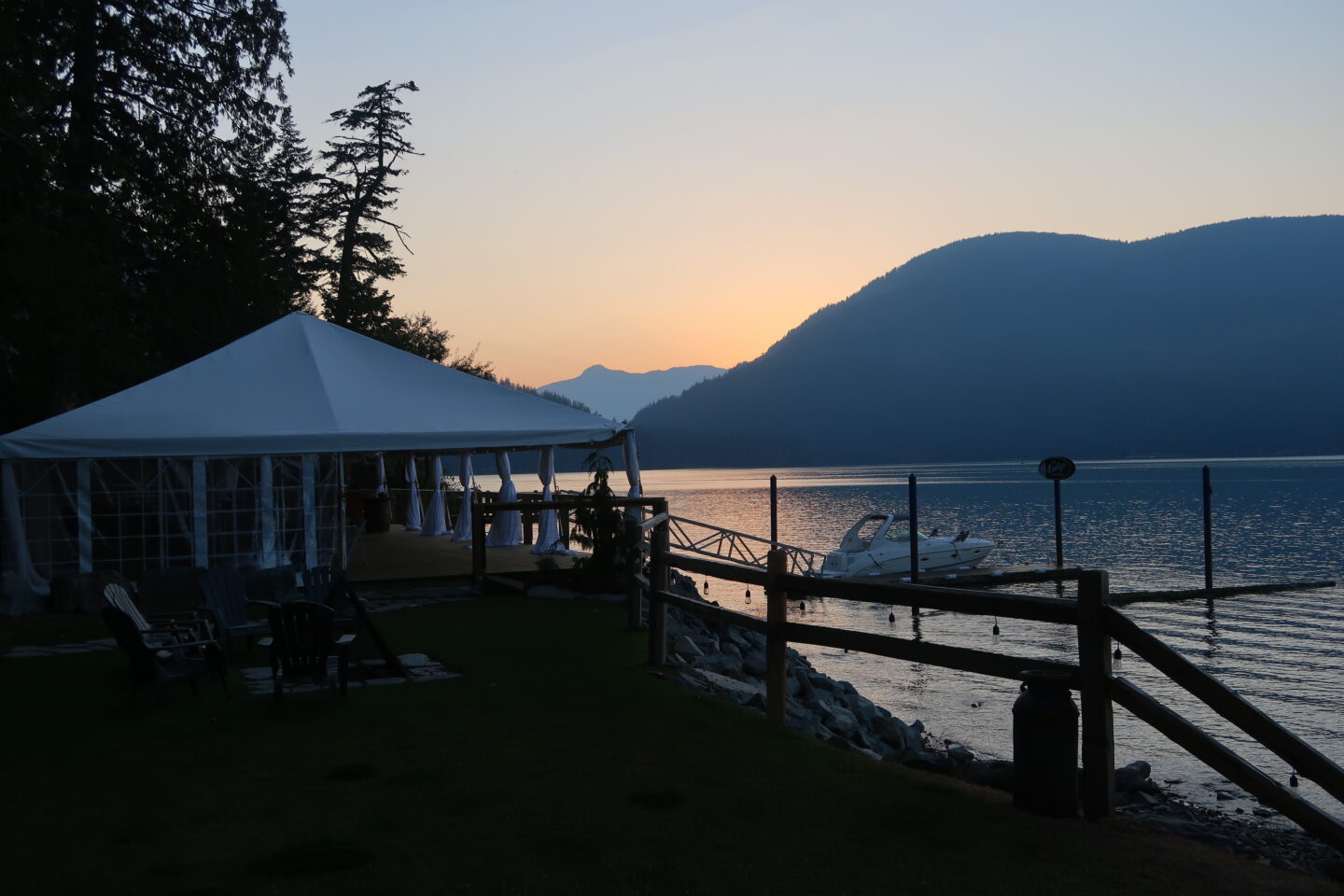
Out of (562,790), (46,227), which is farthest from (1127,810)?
(46,227)

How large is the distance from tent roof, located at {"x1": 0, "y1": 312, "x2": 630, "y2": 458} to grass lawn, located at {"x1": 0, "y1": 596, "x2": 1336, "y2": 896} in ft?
17.3

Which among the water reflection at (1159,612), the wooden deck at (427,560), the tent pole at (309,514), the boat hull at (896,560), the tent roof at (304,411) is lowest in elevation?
the water reflection at (1159,612)

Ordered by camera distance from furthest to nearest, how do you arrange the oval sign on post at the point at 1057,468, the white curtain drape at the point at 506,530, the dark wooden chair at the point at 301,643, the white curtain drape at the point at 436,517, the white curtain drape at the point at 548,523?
1. the oval sign on post at the point at 1057,468
2. the white curtain drape at the point at 436,517
3. the white curtain drape at the point at 506,530
4. the white curtain drape at the point at 548,523
5. the dark wooden chair at the point at 301,643

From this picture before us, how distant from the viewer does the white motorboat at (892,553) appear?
2616 centimetres

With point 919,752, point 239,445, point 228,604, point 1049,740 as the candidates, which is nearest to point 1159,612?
point 919,752

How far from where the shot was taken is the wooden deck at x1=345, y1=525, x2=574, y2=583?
14586 mm

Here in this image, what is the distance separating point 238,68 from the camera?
1956 centimetres

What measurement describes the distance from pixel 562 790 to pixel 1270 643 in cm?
1821

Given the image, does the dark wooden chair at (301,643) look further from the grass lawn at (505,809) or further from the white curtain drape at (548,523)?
the white curtain drape at (548,523)

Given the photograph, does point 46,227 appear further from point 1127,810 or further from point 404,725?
point 1127,810

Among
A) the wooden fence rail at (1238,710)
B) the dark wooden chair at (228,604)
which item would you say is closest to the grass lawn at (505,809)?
the wooden fence rail at (1238,710)

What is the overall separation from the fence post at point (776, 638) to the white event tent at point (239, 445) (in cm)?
732

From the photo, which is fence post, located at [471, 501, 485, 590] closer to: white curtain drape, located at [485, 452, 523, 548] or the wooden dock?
white curtain drape, located at [485, 452, 523, 548]

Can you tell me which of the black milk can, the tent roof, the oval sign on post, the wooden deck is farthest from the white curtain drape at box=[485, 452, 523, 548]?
the black milk can
